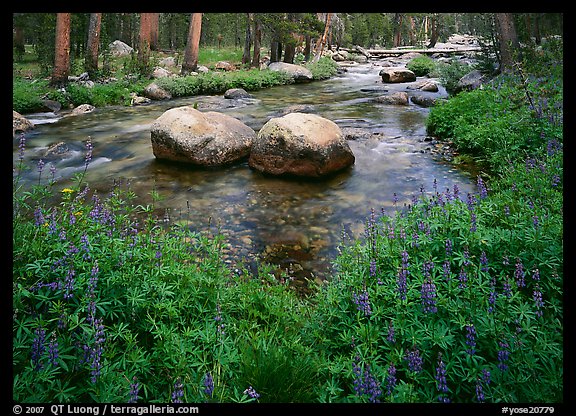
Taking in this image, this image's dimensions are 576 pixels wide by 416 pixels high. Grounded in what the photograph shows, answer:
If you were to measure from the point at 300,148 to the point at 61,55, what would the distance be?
47.6 ft

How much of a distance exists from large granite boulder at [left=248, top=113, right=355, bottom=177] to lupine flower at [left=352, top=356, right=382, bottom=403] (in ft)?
19.5

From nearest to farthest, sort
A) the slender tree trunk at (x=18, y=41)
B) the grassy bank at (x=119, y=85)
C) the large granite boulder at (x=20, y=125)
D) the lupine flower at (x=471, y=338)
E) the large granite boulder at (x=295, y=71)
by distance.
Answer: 1. the lupine flower at (x=471, y=338)
2. the large granite boulder at (x=20, y=125)
3. the grassy bank at (x=119, y=85)
4. the large granite boulder at (x=295, y=71)
5. the slender tree trunk at (x=18, y=41)

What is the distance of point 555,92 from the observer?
718 cm

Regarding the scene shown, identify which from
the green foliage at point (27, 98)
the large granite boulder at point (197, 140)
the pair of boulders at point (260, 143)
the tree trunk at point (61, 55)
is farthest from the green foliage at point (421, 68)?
the green foliage at point (27, 98)

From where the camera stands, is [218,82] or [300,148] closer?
[300,148]

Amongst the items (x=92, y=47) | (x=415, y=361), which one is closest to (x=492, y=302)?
(x=415, y=361)

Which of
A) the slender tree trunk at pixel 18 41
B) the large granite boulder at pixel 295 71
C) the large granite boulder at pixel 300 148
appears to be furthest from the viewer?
the slender tree trunk at pixel 18 41

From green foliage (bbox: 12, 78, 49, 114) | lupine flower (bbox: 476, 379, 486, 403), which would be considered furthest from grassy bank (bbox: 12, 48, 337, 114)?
lupine flower (bbox: 476, 379, 486, 403)

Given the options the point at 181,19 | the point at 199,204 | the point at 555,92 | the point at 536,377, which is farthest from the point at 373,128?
the point at 181,19

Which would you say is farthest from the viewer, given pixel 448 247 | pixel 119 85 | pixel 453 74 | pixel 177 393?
pixel 453 74

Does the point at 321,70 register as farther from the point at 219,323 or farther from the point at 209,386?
the point at 209,386

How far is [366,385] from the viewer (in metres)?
2.16

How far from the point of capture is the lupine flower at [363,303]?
107 inches

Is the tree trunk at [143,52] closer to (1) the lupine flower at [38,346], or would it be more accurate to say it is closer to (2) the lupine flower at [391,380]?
(1) the lupine flower at [38,346]
